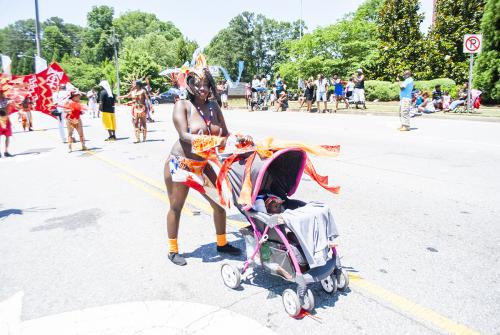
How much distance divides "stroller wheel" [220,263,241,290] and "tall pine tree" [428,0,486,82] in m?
29.3

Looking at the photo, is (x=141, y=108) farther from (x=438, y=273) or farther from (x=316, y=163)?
(x=438, y=273)

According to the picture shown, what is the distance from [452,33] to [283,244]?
31072mm

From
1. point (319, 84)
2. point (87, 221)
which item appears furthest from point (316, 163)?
point (319, 84)

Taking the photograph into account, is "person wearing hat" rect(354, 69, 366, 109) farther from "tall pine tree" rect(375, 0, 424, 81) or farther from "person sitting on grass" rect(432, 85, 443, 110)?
"tall pine tree" rect(375, 0, 424, 81)

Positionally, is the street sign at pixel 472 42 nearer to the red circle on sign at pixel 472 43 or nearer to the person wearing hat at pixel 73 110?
the red circle on sign at pixel 472 43

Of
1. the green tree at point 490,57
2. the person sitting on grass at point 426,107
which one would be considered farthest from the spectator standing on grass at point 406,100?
the green tree at point 490,57

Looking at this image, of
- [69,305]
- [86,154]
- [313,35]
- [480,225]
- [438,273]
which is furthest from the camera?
[313,35]

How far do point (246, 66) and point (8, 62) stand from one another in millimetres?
80560

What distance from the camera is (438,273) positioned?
3.69 metres

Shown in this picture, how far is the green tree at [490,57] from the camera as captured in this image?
1942cm

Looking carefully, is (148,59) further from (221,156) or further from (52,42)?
(52,42)

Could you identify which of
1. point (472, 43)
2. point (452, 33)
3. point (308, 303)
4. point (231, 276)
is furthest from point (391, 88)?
point (308, 303)

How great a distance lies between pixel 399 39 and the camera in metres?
30.9

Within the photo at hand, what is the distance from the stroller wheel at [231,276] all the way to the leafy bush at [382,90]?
25583 millimetres
